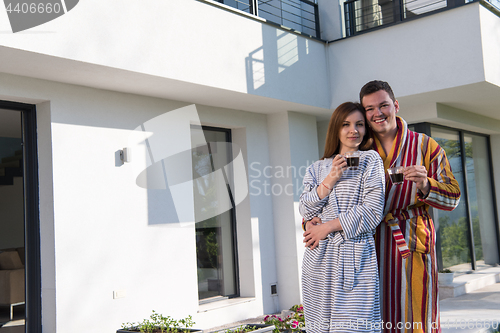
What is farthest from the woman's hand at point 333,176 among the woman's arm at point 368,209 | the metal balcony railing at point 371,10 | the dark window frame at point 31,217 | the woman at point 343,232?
the metal balcony railing at point 371,10

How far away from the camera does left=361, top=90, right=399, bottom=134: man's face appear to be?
204 centimetres

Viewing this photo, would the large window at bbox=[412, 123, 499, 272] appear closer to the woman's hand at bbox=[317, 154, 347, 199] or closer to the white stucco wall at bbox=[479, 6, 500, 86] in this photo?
the white stucco wall at bbox=[479, 6, 500, 86]

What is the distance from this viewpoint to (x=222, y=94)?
5.02 meters

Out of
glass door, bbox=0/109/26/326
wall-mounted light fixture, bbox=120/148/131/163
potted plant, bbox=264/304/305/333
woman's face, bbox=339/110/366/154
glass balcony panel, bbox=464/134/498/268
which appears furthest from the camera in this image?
glass balcony panel, bbox=464/134/498/268

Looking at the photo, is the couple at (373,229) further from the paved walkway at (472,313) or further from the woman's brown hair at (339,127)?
the paved walkway at (472,313)

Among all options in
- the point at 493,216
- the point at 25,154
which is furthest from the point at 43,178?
the point at 493,216

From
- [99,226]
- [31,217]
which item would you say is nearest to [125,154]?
[99,226]

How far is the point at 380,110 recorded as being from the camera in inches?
80.8

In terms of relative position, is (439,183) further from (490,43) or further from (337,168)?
(490,43)

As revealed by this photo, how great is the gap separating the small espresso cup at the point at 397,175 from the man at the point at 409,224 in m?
0.03

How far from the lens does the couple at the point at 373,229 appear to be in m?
1.90

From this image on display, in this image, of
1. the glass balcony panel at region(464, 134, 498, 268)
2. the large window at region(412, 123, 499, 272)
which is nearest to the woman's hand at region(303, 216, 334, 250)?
the large window at region(412, 123, 499, 272)

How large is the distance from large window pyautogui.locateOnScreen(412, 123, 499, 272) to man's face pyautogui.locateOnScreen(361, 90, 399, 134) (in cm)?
461

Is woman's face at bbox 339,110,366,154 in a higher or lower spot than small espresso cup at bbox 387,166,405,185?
higher
